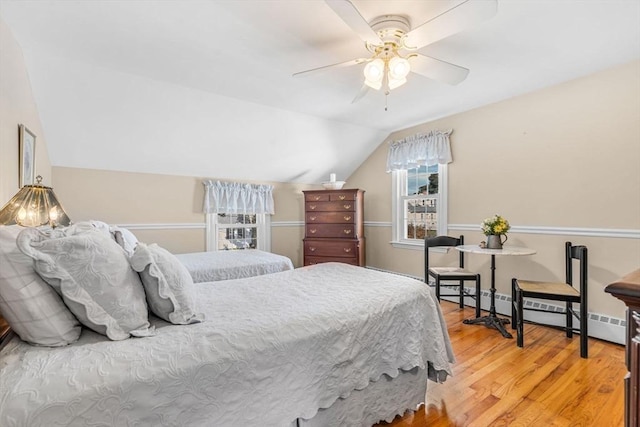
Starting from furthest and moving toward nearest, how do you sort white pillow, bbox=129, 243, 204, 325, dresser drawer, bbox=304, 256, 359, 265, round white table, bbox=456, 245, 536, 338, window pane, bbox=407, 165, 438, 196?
dresser drawer, bbox=304, 256, 359, 265 < window pane, bbox=407, 165, 438, 196 < round white table, bbox=456, 245, 536, 338 < white pillow, bbox=129, 243, 204, 325

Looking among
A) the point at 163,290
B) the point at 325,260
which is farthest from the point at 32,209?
the point at 325,260

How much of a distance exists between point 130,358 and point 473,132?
3910 mm

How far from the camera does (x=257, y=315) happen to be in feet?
4.49

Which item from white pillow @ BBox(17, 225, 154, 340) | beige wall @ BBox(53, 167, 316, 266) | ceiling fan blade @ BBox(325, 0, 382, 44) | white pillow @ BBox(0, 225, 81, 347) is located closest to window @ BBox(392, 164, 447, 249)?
ceiling fan blade @ BBox(325, 0, 382, 44)

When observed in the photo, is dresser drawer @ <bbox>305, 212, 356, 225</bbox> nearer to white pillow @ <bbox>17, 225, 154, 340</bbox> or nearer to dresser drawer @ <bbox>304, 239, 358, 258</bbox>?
dresser drawer @ <bbox>304, 239, 358, 258</bbox>

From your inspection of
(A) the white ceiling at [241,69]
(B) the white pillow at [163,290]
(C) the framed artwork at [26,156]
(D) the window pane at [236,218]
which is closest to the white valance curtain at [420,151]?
(A) the white ceiling at [241,69]

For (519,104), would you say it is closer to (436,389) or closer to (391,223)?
(391,223)

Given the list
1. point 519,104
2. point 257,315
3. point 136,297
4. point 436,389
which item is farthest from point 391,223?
point 136,297

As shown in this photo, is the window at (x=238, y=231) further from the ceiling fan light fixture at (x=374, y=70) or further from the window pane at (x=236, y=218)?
the ceiling fan light fixture at (x=374, y=70)

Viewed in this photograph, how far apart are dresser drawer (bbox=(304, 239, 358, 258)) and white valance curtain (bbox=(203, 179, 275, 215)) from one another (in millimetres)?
820

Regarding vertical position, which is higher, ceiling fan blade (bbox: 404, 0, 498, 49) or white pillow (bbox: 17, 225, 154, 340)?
ceiling fan blade (bbox: 404, 0, 498, 49)

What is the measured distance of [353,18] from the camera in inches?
61.4

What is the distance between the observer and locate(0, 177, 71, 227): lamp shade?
154cm

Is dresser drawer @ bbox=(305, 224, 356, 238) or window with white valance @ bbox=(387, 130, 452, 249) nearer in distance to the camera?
window with white valance @ bbox=(387, 130, 452, 249)
